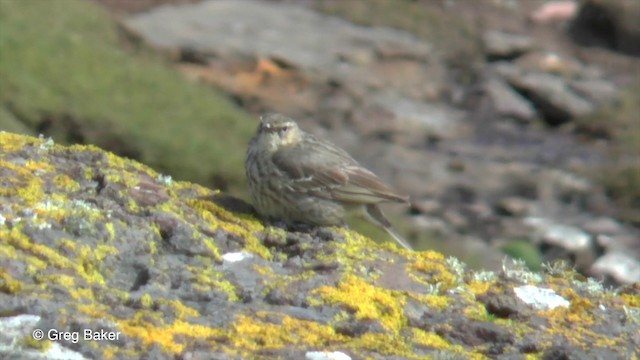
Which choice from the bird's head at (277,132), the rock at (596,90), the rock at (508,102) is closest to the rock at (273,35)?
the rock at (508,102)

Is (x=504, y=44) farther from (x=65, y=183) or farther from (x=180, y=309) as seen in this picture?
(x=180, y=309)

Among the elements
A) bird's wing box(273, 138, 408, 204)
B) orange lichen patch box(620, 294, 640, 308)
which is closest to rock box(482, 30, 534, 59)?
bird's wing box(273, 138, 408, 204)

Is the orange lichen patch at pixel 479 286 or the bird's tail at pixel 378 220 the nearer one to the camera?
the orange lichen patch at pixel 479 286

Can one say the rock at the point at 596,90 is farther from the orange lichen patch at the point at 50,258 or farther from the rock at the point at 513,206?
the orange lichen patch at the point at 50,258

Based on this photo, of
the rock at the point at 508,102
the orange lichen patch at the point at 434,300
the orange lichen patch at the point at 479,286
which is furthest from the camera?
the rock at the point at 508,102

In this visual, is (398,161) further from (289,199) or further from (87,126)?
(289,199)
